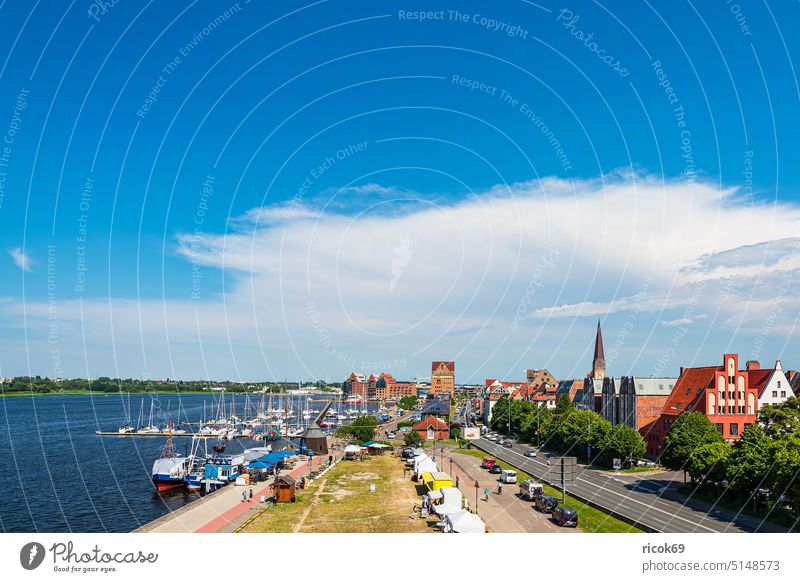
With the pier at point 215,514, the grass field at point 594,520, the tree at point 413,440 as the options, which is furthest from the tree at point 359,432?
the grass field at point 594,520

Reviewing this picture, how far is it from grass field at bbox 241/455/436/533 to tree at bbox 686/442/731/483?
19482mm

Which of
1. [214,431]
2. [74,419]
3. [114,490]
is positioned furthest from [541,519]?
[74,419]

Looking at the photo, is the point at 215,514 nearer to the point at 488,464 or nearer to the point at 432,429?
the point at 488,464

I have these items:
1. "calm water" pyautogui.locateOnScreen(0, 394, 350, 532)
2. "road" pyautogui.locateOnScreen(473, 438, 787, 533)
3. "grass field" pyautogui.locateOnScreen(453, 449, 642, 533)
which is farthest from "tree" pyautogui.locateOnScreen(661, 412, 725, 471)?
"calm water" pyautogui.locateOnScreen(0, 394, 350, 532)

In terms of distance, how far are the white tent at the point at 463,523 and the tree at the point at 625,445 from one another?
97.3 feet

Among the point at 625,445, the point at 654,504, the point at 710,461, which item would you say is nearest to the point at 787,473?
the point at 710,461

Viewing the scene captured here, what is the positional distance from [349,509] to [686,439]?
89.9 ft

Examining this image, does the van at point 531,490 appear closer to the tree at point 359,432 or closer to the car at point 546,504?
the car at point 546,504

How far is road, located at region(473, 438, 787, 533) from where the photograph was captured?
32.4m

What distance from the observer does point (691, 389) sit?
2499 inches

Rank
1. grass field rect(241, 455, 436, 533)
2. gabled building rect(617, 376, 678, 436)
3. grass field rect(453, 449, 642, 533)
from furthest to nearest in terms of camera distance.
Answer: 1. gabled building rect(617, 376, 678, 436)
2. grass field rect(241, 455, 436, 533)
3. grass field rect(453, 449, 642, 533)

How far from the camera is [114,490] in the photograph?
56.2m

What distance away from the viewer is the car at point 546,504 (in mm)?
36562

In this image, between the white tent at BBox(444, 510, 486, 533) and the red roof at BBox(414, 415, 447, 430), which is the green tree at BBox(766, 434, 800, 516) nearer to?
the white tent at BBox(444, 510, 486, 533)
